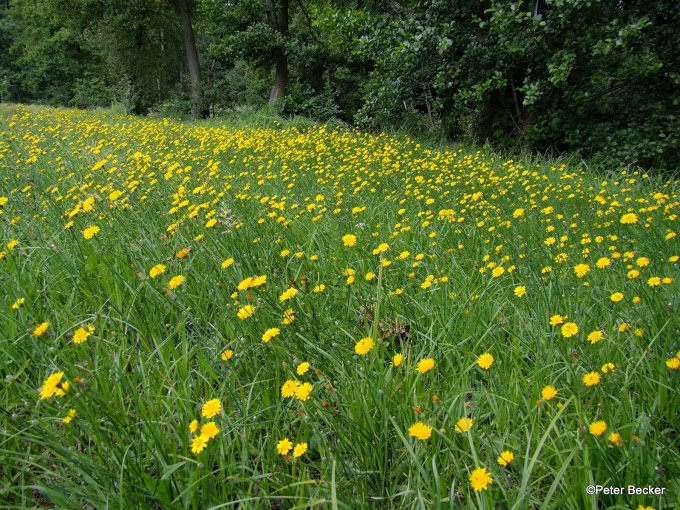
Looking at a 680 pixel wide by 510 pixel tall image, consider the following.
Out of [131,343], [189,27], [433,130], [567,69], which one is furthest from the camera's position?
[189,27]

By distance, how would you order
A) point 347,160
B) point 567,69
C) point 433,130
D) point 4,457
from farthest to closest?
point 433,130
point 567,69
point 347,160
point 4,457

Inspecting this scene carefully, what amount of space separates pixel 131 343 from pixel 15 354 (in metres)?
0.36

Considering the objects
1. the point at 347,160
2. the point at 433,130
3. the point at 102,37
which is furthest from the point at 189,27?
the point at 347,160

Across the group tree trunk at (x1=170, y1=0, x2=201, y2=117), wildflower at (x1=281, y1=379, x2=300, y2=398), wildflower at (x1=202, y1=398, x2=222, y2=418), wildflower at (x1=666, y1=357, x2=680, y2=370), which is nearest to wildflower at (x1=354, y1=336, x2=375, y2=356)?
wildflower at (x1=281, y1=379, x2=300, y2=398)

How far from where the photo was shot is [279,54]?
507 inches

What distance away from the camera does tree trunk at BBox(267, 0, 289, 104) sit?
12961mm

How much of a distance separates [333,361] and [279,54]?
43.7 feet

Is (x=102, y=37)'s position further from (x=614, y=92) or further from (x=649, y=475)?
(x=649, y=475)

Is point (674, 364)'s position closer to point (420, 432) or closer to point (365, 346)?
point (420, 432)

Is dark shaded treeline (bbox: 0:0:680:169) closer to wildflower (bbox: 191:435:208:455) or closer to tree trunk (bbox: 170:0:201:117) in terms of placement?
tree trunk (bbox: 170:0:201:117)

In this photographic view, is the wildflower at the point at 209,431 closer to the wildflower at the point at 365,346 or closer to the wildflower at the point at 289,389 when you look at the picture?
the wildflower at the point at 289,389

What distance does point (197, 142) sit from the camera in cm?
634

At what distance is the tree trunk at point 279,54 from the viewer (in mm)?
12961

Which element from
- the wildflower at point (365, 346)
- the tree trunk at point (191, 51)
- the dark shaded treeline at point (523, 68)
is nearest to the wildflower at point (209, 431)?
the wildflower at point (365, 346)
